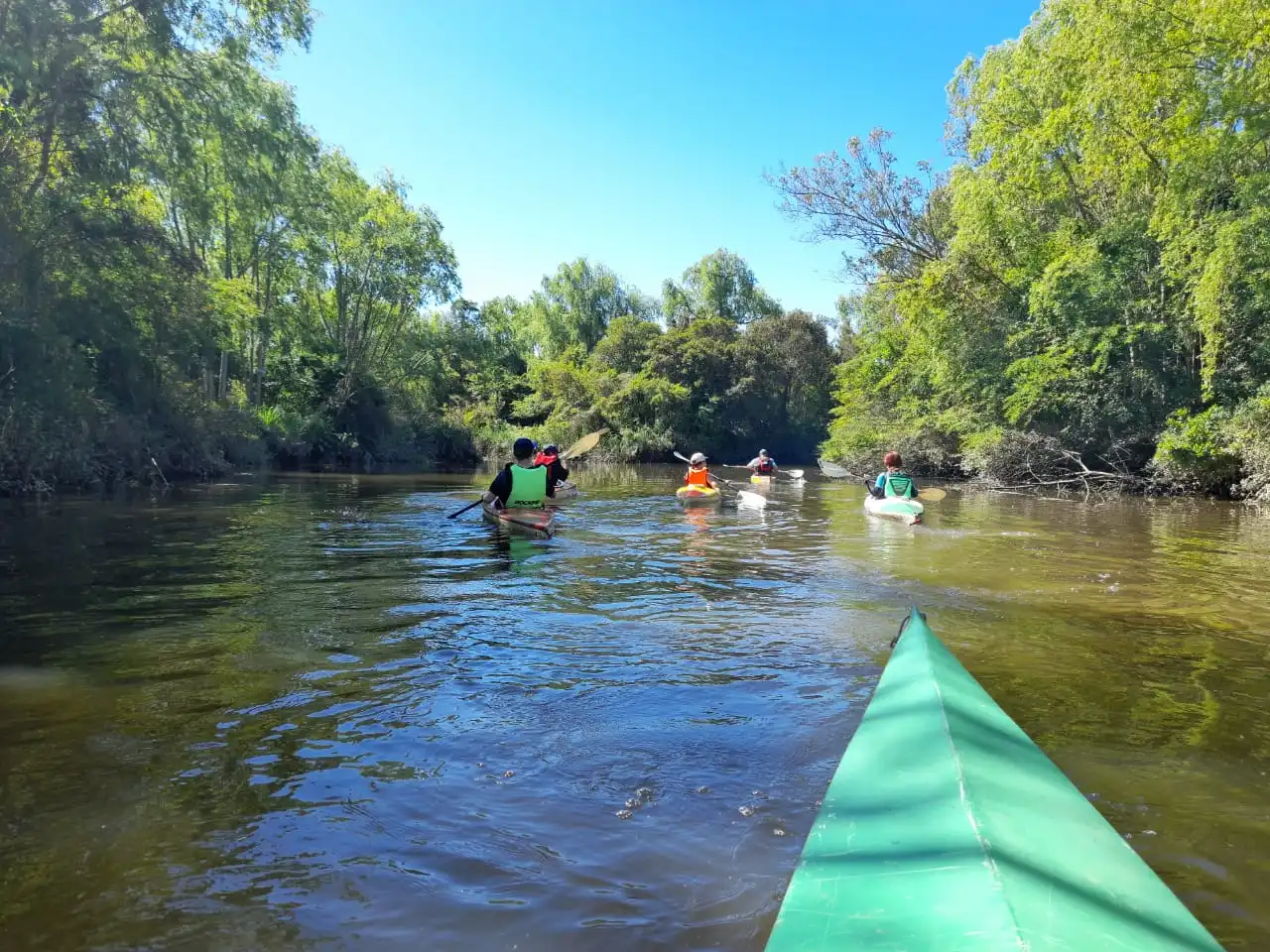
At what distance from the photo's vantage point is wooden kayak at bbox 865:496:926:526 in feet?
39.8

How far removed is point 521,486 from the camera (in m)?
10.9

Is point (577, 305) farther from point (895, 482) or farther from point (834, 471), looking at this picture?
point (895, 482)

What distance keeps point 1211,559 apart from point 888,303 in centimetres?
2122

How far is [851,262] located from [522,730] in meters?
27.1

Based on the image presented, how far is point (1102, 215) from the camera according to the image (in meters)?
21.2

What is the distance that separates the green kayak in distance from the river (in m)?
0.54

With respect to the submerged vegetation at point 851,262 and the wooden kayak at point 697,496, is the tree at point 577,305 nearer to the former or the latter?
the submerged vegetation at point 851,262

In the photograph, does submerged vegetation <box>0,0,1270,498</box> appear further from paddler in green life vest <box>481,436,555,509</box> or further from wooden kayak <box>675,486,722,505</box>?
wooden kayak <box>675,486,722,505</box>

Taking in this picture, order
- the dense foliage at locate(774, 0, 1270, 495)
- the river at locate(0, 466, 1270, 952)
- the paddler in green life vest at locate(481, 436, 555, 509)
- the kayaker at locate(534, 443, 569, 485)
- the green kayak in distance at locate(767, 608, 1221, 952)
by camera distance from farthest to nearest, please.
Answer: the dense foliage at locate(774, 0, 1270, 495) < the kayaker at locate(534, 443, 569, 485) < the paddler in green life vest at locate(481, 436, 555, 509) < the river at locate(0, 466, 1270, 952) < the green kayak in distance at locate(767, 608, 1221, 952)

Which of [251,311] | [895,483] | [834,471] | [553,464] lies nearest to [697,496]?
[553,464]

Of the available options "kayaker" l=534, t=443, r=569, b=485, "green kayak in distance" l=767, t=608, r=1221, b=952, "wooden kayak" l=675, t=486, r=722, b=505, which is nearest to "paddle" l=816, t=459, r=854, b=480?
"wooden kayak" l=675, t=486, r=722, b=505

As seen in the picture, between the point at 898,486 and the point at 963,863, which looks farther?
the point at 898,486

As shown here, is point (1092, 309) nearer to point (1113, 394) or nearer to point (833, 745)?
point (1113, 394)

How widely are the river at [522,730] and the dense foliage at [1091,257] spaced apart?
10.2m
